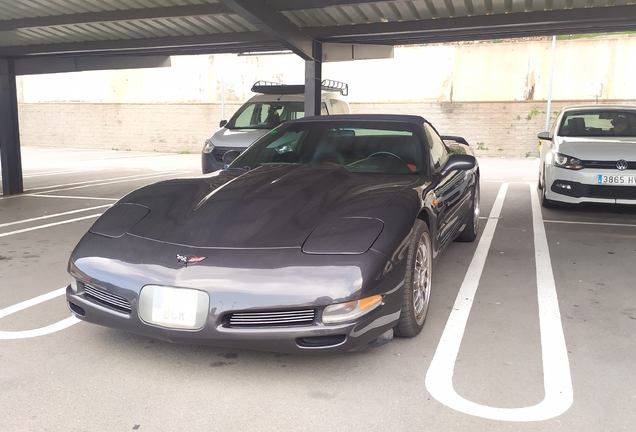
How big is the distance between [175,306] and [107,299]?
1.50 ft

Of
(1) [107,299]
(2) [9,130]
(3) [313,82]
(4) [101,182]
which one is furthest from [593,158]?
(4) [101,182]

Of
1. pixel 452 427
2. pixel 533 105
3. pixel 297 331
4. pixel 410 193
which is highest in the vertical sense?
pixel 533 105

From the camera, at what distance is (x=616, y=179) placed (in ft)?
23.4

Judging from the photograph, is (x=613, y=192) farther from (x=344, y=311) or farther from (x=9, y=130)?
(x=9, y=130)

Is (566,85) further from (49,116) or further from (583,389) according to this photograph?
(49,116)

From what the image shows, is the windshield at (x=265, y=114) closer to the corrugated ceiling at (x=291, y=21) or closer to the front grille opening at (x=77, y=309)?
the corrugated ceiling at (x=291, y=21)

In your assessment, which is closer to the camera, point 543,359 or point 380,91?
point 543,359

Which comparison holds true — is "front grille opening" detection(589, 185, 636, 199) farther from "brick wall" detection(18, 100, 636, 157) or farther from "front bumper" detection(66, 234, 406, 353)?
"brick wall" detection(18, 100, 636, 157)

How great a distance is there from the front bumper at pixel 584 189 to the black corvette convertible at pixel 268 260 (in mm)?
4205

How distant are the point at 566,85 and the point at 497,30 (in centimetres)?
1365

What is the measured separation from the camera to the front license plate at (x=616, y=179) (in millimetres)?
7062

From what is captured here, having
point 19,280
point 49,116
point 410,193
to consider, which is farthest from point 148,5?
point 49,116

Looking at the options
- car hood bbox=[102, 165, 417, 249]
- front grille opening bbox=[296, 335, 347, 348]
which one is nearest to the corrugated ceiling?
car hood bbox=[102, 165, 417, 249]

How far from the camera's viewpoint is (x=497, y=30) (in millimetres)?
8273
